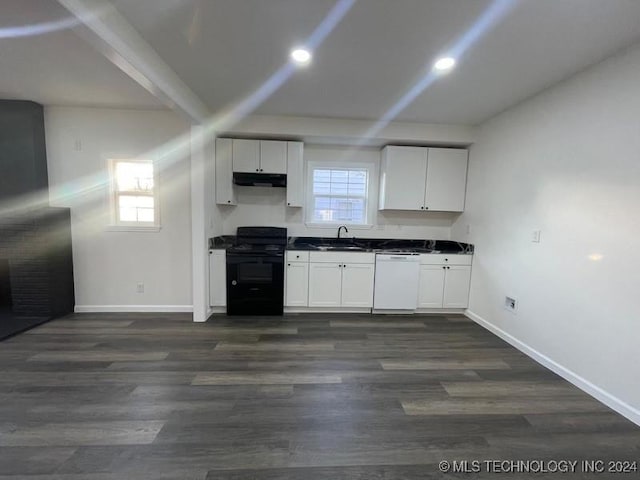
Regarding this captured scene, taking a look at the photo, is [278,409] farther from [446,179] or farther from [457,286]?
[446,179]

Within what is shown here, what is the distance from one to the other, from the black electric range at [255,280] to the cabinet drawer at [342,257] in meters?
0.45

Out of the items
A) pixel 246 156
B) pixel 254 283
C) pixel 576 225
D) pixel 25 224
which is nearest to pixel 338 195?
pixel 246 156

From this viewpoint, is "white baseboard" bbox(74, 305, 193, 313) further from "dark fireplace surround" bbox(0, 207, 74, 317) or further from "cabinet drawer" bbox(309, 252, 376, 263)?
"cabinet drawer" bbox(309, 252, 376, 263)

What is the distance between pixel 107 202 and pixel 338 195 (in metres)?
3.00

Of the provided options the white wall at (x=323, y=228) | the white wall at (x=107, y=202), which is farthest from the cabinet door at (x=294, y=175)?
the white wall at (x=107, y=202)

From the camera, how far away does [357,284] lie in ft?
11.9

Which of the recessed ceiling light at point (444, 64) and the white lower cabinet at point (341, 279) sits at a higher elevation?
the recessed ceiling light at point (444, 64)

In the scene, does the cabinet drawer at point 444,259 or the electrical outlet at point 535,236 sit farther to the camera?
the cabinet drawer at point 444,259

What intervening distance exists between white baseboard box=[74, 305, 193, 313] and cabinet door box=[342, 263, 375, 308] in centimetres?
205

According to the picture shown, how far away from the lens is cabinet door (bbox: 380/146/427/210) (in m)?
3.72

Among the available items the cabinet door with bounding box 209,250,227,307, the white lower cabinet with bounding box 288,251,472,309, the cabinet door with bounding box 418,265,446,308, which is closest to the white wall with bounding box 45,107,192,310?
the cabinet door with bounding box 209,250,227,307

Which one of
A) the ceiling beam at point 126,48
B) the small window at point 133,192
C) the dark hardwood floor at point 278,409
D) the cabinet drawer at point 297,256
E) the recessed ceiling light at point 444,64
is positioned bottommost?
the dark hardwood floor at point 278,409

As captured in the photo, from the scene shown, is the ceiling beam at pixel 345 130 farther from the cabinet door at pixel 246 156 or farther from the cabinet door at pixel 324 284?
the cabinet door at pixel 324 284

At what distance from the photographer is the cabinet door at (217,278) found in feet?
11.4
